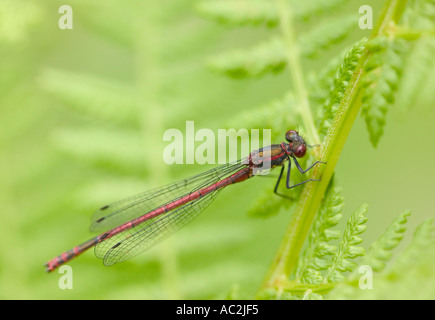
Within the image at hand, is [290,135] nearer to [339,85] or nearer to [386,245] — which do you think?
[339,85]

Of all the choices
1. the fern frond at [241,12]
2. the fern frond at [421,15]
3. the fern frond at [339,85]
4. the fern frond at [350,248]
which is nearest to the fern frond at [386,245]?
the fern frond at [350,248]

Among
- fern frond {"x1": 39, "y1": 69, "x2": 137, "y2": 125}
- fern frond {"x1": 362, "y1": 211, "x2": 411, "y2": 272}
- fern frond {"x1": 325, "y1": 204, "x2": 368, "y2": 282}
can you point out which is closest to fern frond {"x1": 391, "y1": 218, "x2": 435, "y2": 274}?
fern frond {"x1": 362, "y1": 211, "x2": 411, "y2": 272}

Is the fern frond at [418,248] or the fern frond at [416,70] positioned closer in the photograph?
the fern frond at [418,248]

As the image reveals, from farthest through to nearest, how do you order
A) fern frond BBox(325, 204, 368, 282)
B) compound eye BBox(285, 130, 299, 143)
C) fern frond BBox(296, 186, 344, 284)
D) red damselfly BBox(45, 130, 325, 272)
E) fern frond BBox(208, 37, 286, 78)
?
1. red damselfly BBox(45, 130, 325, 272)
2. compound eye BBox(285, 130, 299, 143)
3. fern frond BBox(208, 37, 286, 78)
4. fern frond BBox(296, 186, 344, 284)
5. fern frond BBox(325, 204, 368, 282)

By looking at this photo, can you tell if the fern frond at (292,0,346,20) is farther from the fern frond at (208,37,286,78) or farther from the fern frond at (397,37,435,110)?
the fern frond at (397,37,435,110)

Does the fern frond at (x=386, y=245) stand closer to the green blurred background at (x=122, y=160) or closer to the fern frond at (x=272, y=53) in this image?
the fern frond at (x=272, y=53)

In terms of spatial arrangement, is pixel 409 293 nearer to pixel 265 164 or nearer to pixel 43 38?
pixel 265 164

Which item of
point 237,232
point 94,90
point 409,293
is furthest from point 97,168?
point 409,293
